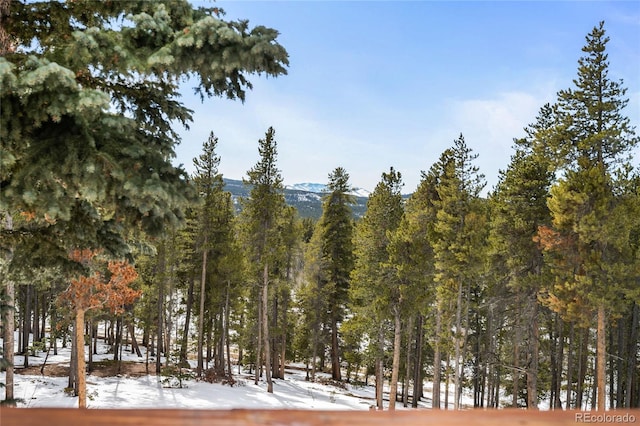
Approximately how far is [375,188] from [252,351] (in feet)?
59.1

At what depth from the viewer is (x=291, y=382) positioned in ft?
93.7

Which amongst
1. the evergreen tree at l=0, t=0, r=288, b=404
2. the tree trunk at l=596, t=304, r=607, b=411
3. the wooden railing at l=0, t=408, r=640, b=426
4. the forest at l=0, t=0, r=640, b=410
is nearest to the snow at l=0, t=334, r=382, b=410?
the forest at l=0, t=0, r=640, b=410

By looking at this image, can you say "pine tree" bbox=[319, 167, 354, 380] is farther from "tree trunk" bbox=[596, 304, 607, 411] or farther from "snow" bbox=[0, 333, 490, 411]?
"tree trunk" bbox=[596, 304, 607, 411]

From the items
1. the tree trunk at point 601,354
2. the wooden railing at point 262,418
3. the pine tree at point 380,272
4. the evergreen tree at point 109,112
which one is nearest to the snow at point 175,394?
the pine tree at point 380,272

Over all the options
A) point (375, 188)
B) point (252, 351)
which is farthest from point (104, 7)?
point (252, 351)

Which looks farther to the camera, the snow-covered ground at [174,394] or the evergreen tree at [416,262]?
the snow-covered ground at [174,394]

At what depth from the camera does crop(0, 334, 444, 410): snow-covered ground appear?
61.7ft

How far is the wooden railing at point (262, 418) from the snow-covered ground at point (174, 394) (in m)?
18.6

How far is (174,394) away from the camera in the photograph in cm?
2092

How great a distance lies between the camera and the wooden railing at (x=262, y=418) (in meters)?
1.59

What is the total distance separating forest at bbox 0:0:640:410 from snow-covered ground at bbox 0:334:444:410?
1.96m

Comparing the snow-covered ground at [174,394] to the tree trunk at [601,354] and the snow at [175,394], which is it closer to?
the snow at [175,394]

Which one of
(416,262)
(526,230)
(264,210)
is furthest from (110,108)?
(264,210)

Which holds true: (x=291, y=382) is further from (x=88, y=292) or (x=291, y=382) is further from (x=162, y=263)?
(x=88, y=292)
